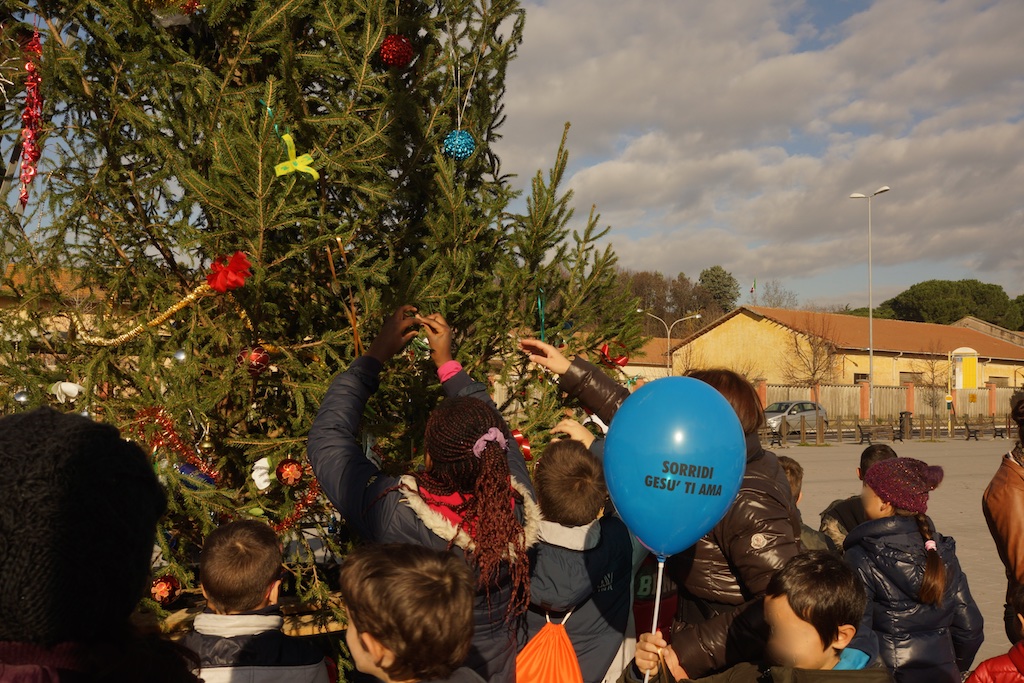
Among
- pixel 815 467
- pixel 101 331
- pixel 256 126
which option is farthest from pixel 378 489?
pixel 815 467

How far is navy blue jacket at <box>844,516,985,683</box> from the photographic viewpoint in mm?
3477

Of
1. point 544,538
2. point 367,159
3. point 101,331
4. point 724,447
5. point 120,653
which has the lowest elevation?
point 544,538

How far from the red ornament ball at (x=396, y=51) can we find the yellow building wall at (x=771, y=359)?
4176 centimetres

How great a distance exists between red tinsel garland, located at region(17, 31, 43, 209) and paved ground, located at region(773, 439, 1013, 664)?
22.6 feet

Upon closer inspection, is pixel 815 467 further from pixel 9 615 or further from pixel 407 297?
→ pixel 9 615

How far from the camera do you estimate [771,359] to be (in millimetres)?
47969

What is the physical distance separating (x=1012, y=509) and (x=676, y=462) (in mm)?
1507

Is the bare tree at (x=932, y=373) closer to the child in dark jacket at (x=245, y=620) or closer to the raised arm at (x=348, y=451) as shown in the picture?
the raised arm at (x=348, y=451)

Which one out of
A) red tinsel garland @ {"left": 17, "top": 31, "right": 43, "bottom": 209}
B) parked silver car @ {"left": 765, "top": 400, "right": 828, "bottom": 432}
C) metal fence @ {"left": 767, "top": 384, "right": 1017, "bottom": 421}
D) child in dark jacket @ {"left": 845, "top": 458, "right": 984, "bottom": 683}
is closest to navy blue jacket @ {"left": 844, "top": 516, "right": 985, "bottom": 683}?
child in dark jacket @ {"left": 845, "top": 458, "right": 984, "bottom": 683}

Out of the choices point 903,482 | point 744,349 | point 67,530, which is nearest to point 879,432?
point 744,349

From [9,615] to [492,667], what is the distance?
5.93ft

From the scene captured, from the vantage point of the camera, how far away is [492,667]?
259 centimetres

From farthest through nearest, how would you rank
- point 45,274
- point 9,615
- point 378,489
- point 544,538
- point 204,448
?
point 45,274 < point 204,448 < point 544,538 < point 378,489 < point 9,615

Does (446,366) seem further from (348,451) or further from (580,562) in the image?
(580,562)
